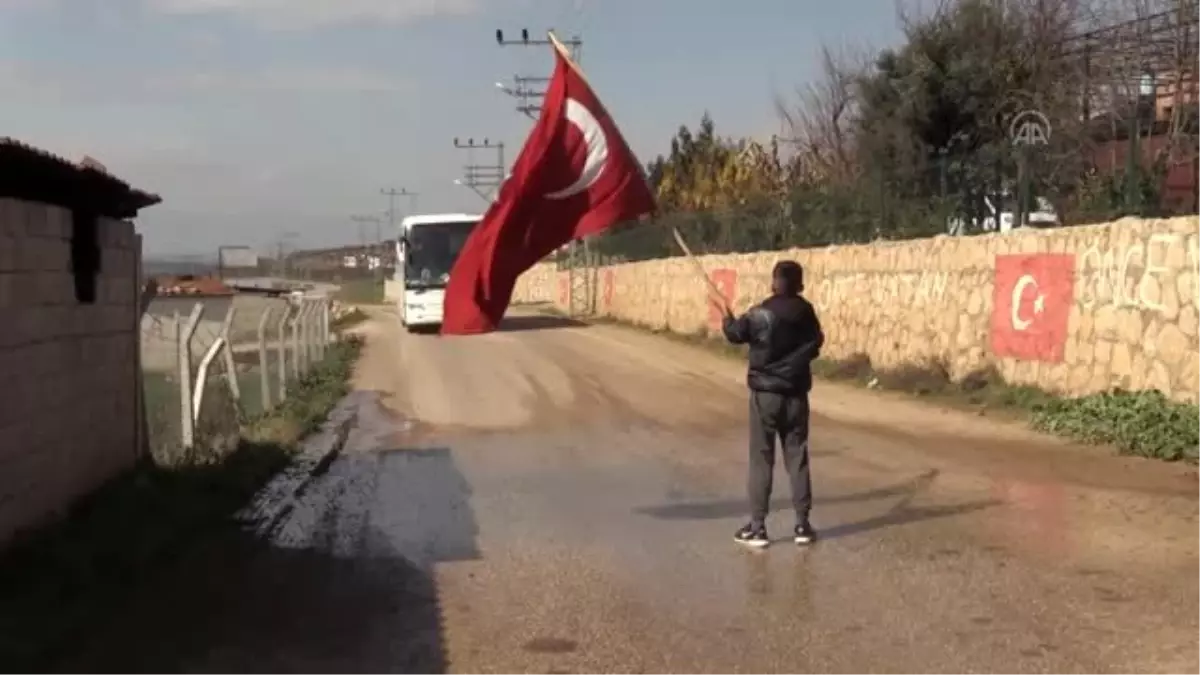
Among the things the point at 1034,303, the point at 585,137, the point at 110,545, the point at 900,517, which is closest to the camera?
the point at 110,545

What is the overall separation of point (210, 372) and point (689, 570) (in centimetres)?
849

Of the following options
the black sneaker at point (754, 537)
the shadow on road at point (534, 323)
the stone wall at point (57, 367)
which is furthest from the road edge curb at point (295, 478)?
the shadow on road at point (534, 323)

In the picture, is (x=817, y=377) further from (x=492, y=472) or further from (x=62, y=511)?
(x=62, y=511)

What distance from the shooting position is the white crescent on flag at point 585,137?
10055mm

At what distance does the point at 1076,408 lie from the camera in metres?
15.8

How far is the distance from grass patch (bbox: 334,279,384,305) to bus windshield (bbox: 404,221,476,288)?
45.2 metres

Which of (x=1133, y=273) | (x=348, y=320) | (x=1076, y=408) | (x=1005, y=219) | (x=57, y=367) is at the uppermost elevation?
(x=1005, y=219)

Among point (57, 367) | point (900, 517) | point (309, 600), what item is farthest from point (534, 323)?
point (309, 600)

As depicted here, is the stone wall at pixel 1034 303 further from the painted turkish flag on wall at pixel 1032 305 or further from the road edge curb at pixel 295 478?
the road edge curb at pixel 295 478

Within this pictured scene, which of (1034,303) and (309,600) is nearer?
(309,600)

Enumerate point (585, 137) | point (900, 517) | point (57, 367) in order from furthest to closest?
point (900, 517) → point (585, 137) → point (57, 367)

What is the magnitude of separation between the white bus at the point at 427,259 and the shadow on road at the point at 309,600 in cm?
2764

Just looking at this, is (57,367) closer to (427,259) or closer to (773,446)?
(773,446)

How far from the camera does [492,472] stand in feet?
44.9
